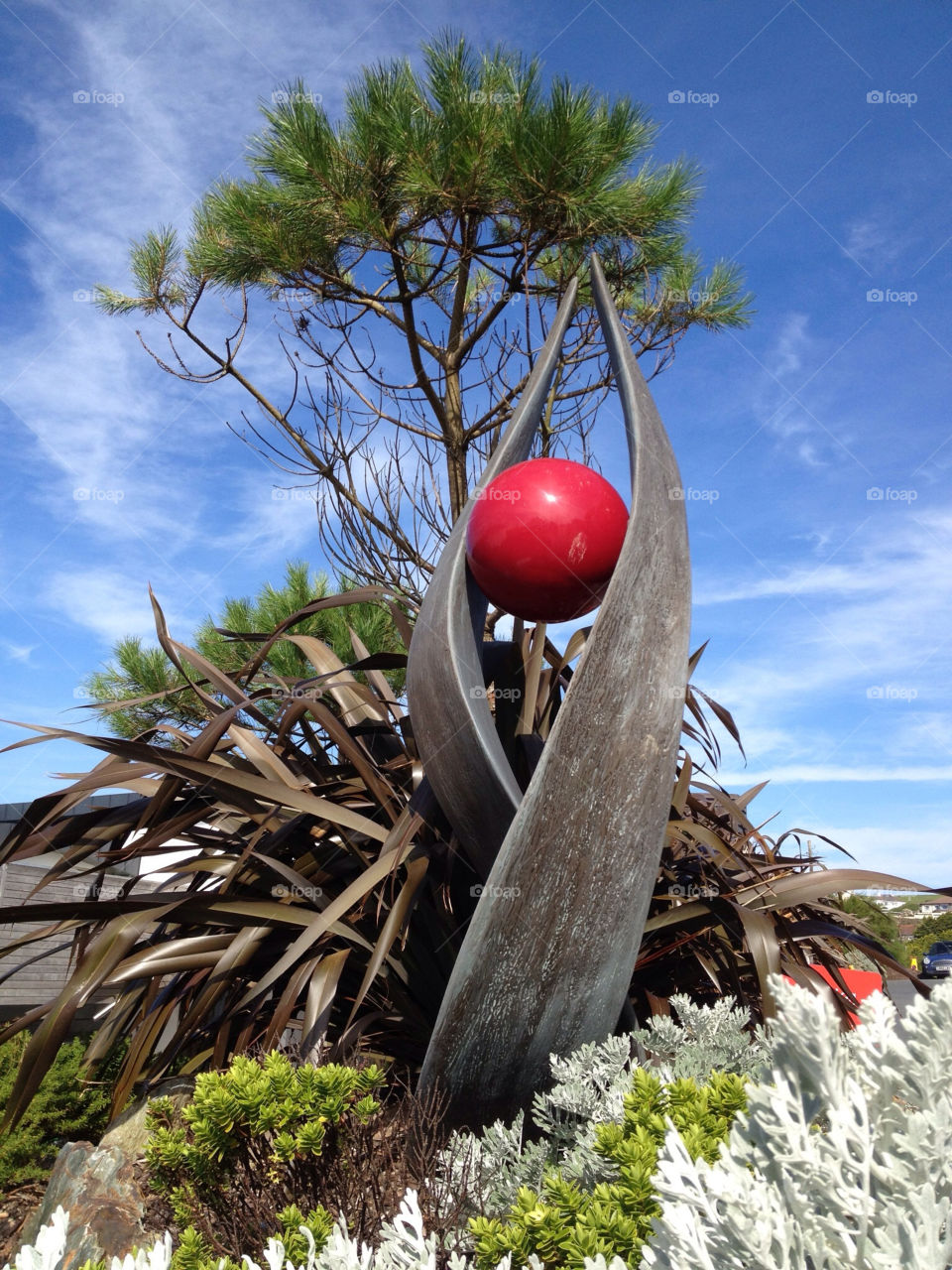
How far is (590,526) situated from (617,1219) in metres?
1.91

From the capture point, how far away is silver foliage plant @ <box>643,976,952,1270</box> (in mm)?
958

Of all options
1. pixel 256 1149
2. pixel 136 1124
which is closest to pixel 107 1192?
pixel 136 1124

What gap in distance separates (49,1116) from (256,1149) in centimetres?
334

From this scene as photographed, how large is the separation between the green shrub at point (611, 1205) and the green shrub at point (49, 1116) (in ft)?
11.6

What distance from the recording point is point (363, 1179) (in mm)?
1997

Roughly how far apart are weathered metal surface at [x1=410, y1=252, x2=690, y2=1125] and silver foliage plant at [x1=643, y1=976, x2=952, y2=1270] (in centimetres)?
129

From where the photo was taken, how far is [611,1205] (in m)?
1.42

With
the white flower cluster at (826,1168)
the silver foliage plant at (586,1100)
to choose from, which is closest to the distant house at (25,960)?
the silver foliage plant at (586,1100)

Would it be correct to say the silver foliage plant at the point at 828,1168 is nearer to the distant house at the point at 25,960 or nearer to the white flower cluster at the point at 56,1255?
the white flower cluster at the point at 56,1255

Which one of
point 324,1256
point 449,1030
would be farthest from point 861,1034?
point 449,1030

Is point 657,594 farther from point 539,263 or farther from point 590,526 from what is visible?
point 539,263

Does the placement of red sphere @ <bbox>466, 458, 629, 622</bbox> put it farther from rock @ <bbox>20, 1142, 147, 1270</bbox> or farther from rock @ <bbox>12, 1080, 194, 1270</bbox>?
rock @ <bbox>20, 1142, 147, 1270</bbox>

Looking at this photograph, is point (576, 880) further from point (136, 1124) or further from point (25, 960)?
point (25, 960)

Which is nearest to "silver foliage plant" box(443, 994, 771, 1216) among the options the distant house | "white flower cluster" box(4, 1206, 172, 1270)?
"white flower cluster" box(4, 1206, 172, 1270)
